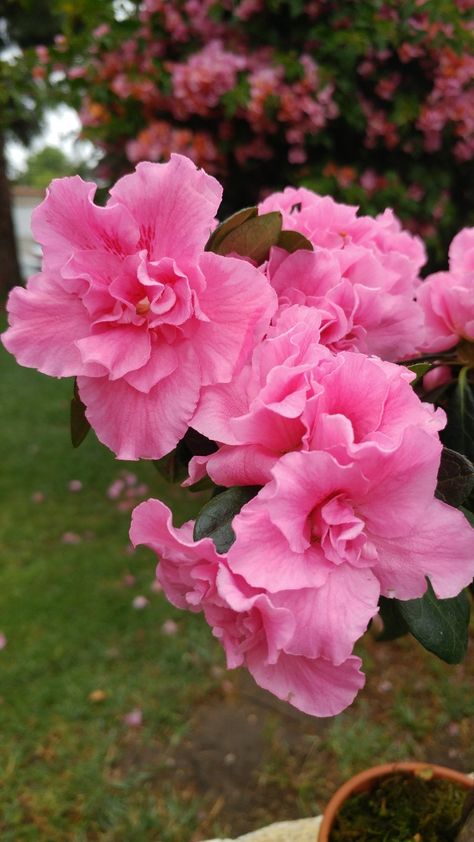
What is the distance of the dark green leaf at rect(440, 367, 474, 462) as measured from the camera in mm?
871

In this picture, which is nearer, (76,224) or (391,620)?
(76,224)

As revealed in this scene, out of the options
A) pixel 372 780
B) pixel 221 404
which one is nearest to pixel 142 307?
pixel 221 404

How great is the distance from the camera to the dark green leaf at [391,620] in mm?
777

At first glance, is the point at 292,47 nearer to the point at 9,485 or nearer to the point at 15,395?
the point at 9,485

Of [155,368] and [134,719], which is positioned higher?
[155,368]

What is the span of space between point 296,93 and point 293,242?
2.52 meters

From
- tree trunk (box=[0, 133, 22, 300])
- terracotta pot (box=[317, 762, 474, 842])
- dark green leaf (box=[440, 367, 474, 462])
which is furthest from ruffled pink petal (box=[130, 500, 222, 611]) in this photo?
tree trunk (box=[0, 133, 22, 300])

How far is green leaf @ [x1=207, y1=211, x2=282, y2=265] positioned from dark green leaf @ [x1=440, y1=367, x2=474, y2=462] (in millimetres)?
313

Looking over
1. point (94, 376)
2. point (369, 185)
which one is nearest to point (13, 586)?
point (369, 185)

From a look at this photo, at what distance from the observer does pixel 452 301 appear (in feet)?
2.84

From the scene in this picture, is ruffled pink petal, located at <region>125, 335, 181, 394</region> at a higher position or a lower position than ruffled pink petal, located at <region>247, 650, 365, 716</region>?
higher

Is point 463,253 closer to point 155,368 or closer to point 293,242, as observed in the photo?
point 293,242

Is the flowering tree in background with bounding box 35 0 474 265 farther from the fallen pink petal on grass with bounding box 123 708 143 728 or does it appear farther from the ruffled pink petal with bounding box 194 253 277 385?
the ruffled pink petal with bounding box 194 253 277 385

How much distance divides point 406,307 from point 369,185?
2.59m
